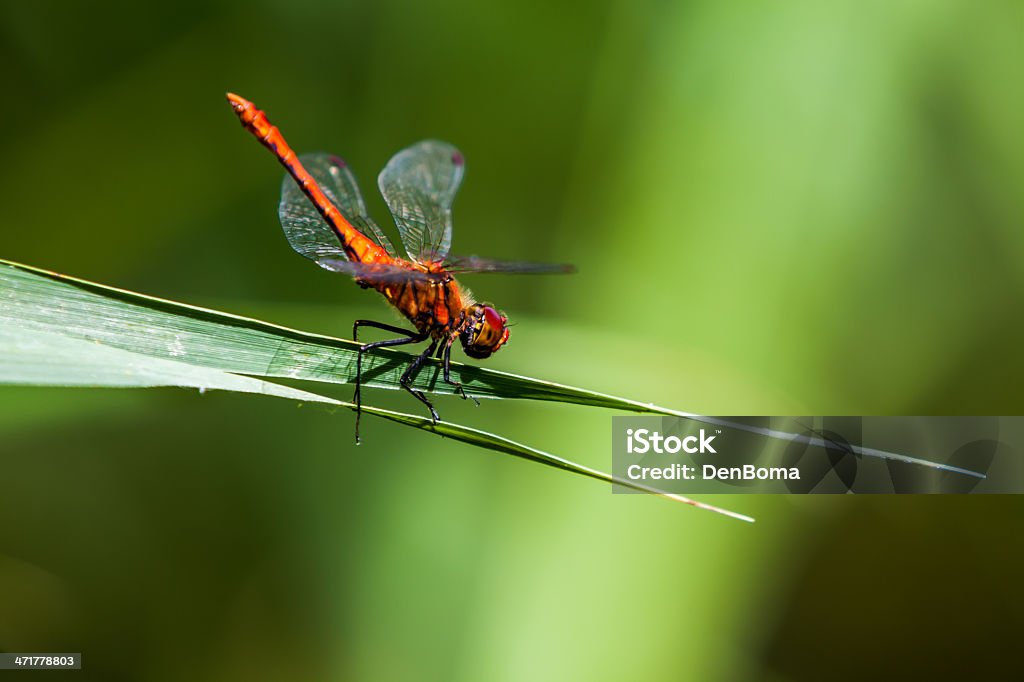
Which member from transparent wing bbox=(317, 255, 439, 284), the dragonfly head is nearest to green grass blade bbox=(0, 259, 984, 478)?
transparent wing bbox=(317, 255, 439, 284)

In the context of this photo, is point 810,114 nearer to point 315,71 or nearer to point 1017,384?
point 1017,384

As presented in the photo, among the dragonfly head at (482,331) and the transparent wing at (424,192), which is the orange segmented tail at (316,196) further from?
the dragonfly head at (482,331)

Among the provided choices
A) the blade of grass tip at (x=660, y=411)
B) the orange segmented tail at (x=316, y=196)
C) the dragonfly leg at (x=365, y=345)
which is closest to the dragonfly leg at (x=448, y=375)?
the dragonfly leg at (x=365, y=345)

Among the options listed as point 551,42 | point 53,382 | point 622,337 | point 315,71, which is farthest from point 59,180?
point 622,337

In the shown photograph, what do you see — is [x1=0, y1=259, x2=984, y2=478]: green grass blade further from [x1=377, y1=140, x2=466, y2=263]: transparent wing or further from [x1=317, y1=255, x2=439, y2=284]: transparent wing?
[x1=377, y1=140, x2=466, y2=263]: transparent wing

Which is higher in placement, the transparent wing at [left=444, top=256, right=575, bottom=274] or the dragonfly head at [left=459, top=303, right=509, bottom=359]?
the transparent wing at [left=444, top=256, right=575, bottom=274]

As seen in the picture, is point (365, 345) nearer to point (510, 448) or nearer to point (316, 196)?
point (510, 448)
